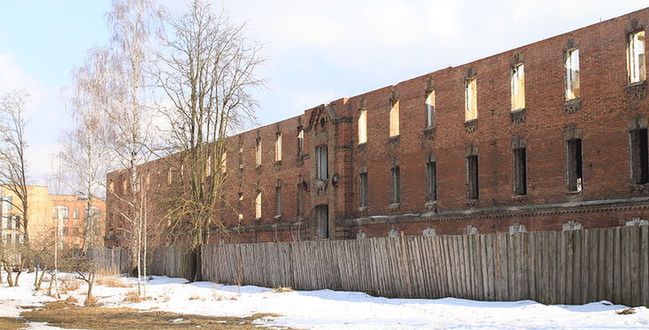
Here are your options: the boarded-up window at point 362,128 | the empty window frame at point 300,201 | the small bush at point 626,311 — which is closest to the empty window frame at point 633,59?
the small bush at point 626,311

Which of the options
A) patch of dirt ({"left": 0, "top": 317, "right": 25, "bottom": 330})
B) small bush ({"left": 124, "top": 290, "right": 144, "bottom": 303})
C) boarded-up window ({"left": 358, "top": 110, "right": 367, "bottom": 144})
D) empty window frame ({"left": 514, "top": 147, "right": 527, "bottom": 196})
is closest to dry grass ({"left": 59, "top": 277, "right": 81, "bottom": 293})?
small bush ({"left": 124, "top": 290, "right": 144, "bottom": 303})

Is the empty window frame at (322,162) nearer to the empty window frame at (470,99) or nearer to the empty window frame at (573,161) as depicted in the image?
the empty window frame at (470,99)

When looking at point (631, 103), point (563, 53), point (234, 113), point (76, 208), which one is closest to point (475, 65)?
point (563, 53)

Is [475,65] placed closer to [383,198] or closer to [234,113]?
[383,198]

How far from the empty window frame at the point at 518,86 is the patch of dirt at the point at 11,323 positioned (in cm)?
1814

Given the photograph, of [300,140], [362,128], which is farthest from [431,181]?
[300,140]

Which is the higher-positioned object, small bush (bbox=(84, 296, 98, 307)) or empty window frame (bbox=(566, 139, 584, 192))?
empty window frame (bbox=(566, 139, 584, 192))

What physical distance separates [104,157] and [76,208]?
60236 millimetres

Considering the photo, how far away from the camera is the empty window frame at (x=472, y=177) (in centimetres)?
3106

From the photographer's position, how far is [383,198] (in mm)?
35812

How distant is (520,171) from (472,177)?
264 cm

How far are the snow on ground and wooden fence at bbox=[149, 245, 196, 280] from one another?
628 centimetres

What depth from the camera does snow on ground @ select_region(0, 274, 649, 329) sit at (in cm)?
1614

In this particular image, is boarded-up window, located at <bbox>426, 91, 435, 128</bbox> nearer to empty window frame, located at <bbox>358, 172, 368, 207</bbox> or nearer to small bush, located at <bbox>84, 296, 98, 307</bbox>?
empty window frame, located at <bbox>358, 172, 368, 207</bbox>
